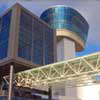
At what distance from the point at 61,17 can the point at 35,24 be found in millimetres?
27316

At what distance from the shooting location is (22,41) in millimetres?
38188

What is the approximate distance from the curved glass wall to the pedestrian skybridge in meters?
36.7

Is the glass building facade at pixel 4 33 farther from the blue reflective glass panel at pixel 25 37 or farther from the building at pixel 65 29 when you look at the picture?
the building at pixel 65 29

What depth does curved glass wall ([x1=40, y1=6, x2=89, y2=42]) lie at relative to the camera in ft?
223

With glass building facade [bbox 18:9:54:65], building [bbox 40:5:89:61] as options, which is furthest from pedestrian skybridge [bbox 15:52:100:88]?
building [bbox 40:5:89:61]

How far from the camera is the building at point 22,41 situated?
119ft

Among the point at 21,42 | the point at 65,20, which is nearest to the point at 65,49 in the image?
the point at 65,20

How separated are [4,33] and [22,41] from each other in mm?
5291

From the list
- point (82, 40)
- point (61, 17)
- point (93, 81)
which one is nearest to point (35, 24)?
point (93, 81)

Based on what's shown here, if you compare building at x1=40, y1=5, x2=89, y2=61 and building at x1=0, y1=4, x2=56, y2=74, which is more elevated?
building at x1=40, y1=5, x2=89, y2=61

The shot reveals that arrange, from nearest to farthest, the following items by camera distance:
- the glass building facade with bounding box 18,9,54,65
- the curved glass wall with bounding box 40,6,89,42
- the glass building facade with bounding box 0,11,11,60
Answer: the glass building facade with bounding box 0,11,11,60 → the glass building facade with bounding box 18,9,54,65 → the curved glass wall with bounding box 40,6,89,42

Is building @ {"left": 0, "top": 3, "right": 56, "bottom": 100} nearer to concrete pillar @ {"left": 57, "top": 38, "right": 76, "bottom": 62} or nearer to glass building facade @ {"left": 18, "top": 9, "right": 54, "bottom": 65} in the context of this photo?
glass building facade @ {"left": 18, "top": 9, "right": 54, "bottom": 65}

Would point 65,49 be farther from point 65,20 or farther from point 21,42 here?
point 21,42

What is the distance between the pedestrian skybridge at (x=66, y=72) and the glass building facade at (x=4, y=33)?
6.54 meters
